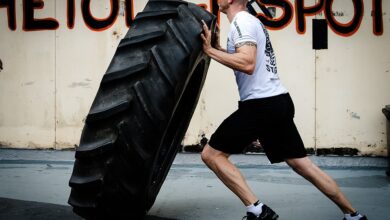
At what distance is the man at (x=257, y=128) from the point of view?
11.1ft

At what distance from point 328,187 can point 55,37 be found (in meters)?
5.22

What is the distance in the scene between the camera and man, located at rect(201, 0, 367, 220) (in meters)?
3.37

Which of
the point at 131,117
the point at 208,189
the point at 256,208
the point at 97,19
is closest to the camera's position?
the point at 131,117

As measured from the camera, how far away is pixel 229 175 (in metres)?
3.40

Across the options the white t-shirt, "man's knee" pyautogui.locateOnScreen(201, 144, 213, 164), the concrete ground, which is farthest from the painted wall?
"man's knee" pyautogui.locateOnScreen(201, 144, 213, 164)

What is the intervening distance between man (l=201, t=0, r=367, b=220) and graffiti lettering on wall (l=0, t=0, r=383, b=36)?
11.1 feet

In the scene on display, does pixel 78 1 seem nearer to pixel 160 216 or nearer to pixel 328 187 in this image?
pixel 160 216

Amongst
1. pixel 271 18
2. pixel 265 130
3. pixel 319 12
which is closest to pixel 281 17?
pixel 271 18

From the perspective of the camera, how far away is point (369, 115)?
21.9ft

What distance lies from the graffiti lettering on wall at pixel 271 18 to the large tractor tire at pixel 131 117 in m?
4.03

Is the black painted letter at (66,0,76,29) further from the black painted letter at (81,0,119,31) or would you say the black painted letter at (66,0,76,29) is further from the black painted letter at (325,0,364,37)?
the black painted letter at (325,0,364,37)

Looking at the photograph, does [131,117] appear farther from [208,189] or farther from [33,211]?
[208,189]

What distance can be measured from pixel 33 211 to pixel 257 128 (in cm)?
204

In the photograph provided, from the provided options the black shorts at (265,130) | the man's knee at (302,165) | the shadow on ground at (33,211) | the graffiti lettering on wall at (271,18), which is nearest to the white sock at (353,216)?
the man's knee at (302,165)
